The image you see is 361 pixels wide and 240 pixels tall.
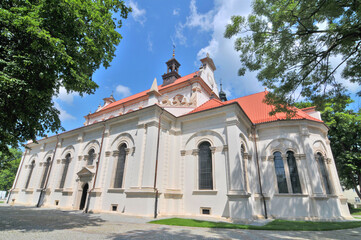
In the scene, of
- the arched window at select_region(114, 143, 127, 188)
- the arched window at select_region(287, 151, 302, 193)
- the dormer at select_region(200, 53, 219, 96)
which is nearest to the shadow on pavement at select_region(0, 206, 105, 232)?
the arched window at select_region(114, 143, 127, 188)

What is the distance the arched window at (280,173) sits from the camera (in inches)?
573

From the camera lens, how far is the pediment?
651 inches

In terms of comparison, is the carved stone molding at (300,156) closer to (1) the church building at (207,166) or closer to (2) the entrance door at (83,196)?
(1) the church building at (207,166)

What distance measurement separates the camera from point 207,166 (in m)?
13.9

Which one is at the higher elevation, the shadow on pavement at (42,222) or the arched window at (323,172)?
the arched window at (323,172)

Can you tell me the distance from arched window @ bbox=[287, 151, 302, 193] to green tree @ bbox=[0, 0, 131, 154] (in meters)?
14.7

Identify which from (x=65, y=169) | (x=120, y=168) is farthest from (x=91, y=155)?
(x=120, y=168)

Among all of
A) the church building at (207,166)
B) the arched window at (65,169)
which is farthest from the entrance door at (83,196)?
the arched window at (65,169)

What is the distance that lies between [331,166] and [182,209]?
1251 centimetres

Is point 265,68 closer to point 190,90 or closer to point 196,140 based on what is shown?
point 196,140

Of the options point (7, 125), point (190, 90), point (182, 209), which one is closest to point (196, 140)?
point (182, 209)

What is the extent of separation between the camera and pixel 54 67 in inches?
324

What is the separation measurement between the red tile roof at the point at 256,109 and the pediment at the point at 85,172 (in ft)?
33.7

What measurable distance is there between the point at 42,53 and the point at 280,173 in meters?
16.6
